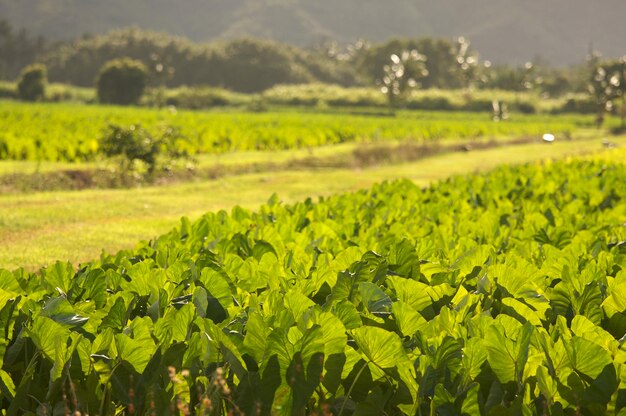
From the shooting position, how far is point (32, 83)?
228 ft

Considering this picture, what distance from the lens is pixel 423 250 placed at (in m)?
4.27

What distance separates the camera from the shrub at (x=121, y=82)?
69.5m

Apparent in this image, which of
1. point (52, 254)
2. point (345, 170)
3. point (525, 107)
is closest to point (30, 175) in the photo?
point (52, 254)

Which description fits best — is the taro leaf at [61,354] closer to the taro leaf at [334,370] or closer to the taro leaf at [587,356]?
the taro leaf at [334,370]

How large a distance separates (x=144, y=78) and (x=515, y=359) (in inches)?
2813

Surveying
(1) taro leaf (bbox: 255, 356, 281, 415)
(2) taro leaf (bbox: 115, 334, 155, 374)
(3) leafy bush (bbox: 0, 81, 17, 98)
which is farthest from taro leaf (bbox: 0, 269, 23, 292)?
(3) leafy bush (bbox: 0, 81, 17, 98)

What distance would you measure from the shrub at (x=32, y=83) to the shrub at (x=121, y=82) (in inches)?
214

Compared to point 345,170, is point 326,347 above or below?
above

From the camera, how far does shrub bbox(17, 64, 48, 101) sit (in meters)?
69.1

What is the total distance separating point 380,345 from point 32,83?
242 feet

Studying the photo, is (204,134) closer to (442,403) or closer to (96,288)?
(96,288)

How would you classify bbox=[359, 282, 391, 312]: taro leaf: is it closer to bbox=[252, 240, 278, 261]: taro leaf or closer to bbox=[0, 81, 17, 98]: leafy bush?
bbox=[252, 240, 278, 261]: taro leaf

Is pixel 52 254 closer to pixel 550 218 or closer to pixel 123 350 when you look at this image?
pixel 550 218

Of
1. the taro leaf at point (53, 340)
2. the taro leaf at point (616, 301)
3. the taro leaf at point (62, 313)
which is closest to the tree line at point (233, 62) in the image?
the taro leaf at point (616, 301)
